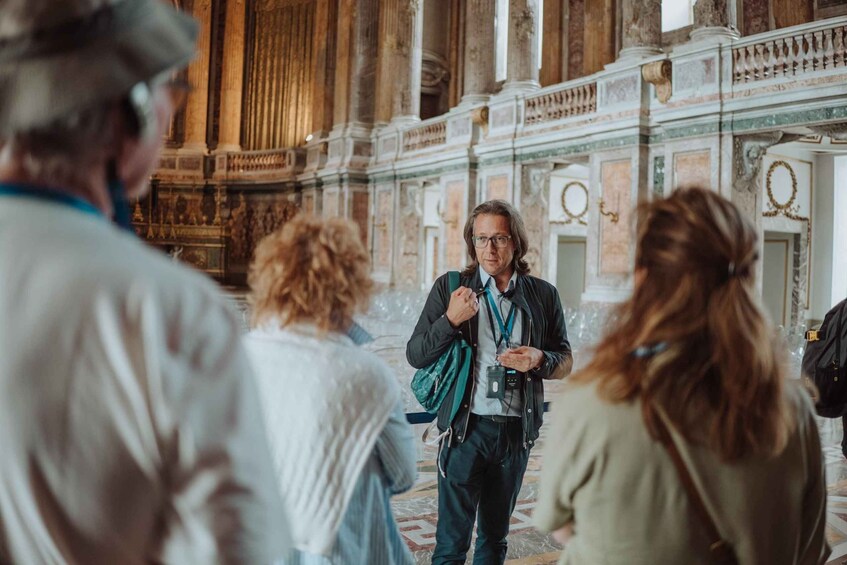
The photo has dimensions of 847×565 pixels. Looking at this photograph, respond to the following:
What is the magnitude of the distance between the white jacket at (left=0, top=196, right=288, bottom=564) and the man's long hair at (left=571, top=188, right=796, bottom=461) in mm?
811

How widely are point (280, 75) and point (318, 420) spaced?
1014 inches

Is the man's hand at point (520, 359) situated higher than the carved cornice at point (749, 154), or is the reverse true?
the carved cornice at point (749, 154)

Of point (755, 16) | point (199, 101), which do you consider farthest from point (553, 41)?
point (199, 101)

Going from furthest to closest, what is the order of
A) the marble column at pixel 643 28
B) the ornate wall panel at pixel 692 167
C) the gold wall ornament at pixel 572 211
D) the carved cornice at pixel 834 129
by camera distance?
the gold wall ornament at pixel 572 211 → the marble column at pixel 643 28 → the ornate wall panel at pixel 692 167 → the carved cornice at pixel 834 129

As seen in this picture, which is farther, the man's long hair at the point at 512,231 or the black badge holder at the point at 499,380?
the man's long hair at the point at 512,231

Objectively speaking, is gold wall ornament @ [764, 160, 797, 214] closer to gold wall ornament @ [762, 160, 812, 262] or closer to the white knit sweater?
gold wall ornament @ [762, 160, 812, 262]

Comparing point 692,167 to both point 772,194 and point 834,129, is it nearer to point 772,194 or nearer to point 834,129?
point 834,129

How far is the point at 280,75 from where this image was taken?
1032 inches

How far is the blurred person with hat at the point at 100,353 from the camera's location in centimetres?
94

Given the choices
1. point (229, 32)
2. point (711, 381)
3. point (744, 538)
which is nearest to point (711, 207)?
point (711, 381)

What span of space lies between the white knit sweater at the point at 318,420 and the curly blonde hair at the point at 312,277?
0.19ft

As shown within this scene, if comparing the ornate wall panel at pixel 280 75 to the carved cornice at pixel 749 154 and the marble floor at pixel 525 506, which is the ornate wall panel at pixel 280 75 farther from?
→ the marble floor at pixel 525 506

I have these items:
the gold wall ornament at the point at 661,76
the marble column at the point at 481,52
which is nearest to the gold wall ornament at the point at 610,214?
the gold wall ornament at the point at 661,76

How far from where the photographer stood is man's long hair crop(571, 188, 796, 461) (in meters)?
1.48
